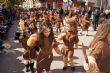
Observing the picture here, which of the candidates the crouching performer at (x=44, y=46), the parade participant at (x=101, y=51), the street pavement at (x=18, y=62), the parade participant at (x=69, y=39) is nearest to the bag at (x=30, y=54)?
the street pavement at (x=18, y=62)

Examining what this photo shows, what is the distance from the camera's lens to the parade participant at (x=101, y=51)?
5.20 metres

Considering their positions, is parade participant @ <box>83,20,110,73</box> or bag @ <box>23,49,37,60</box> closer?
parade participant @ <box>83,20,110,73</box>

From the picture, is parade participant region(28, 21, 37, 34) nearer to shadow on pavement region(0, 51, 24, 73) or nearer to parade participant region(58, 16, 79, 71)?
shadow on pavement region(0, 51, 24, 73)

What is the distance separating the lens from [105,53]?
17.3 feet

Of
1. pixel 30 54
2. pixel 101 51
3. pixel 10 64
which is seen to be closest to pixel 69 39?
pixel 30 54

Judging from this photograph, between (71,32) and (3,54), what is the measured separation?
495cm

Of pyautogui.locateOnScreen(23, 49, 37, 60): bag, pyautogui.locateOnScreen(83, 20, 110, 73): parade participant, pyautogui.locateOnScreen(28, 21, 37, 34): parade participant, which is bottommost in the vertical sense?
pyautogui.locateOnScreen(23, 49, 37, 60): bag

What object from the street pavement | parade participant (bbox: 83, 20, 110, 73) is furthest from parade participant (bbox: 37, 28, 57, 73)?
parade participant (bbox: 83, 20, 110, 73)

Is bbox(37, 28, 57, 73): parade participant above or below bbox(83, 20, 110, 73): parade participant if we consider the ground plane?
below

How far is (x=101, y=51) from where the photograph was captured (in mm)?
5262

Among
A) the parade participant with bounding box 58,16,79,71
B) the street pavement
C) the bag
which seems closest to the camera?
the bag

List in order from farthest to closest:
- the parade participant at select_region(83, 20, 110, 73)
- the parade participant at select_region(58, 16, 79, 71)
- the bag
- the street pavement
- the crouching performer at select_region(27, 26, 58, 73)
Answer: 1. the street pavement
2. the parade participant at select_region(58, 16, 79, 71)
3. the bag
4. the crouching performer at select_region(27, 26, 58, 73)
5. the parade participant at select_region(83, 20, 110, 73)

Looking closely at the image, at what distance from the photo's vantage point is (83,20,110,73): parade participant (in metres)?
5.20

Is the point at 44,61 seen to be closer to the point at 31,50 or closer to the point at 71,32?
the point at 31,50
